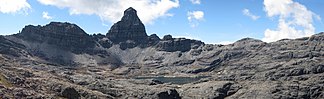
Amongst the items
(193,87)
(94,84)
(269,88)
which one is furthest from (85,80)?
(269,88)

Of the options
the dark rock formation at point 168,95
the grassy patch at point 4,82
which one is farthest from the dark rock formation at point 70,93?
the dark rock formation at point 168,95

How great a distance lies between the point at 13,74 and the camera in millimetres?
115562

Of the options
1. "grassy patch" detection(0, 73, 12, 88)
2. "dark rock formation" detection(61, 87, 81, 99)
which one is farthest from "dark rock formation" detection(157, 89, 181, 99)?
"grassy patch" detection(0, 73, 12, 88)

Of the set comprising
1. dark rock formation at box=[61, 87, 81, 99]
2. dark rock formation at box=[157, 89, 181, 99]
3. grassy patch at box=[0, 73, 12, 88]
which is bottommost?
dark rock formation at box=[157, 89, 181, 99]

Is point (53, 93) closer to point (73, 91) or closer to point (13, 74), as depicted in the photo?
point (73, 91)

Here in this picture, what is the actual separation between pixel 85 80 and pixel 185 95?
40.0 m

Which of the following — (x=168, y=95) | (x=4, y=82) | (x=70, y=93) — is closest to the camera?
(x=4, y=82)

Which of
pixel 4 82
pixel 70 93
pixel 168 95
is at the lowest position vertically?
pixel 168 95

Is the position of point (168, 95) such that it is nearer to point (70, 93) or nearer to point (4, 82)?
point (70, 93)

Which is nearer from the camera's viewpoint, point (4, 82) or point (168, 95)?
point (4, 82)

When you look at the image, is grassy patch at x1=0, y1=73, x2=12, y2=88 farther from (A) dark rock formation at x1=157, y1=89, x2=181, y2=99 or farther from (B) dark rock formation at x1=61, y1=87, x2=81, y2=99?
Answer: (A) dark rock formation at x1=157, y1=89, x2=181, y2=99

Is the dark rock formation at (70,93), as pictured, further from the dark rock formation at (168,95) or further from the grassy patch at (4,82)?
the dark rock formation at (168,95)

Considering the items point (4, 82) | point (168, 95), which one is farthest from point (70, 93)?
point (168, 95)

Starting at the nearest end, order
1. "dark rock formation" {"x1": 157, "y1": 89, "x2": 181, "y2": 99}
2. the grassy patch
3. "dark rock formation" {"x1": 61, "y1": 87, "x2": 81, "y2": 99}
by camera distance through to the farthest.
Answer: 1. the grassy patch
2. "dark rock formation" {"x1": 61, "y1": 87, "x2": 81, "y2": 99}
3. "dark rock formation" {"x1": 157, "y1": 89, "x2": 181, "y2": 99}
